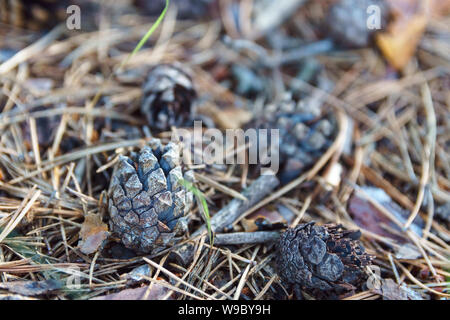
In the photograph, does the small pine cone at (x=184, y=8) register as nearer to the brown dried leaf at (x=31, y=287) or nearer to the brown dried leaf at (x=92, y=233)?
the brown dried leaf at (x=92, y=233)

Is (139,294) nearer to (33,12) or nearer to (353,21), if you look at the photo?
(33,12)

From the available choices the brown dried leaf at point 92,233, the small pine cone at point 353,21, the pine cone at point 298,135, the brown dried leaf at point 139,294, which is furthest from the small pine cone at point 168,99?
the small pine cone at point 353,21

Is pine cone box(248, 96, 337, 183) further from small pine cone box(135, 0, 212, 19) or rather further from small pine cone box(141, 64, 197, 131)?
small pine cone box(135, 0, 212, 19)

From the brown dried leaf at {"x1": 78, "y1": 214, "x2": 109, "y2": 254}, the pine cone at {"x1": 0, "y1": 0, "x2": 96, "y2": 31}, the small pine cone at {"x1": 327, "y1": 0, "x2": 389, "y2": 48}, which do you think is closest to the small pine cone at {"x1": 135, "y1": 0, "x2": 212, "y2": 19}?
the pine cone at {"x1": 0, "y1": 0, "x2": 96, "y2": 31}

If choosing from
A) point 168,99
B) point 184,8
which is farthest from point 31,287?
point 184,8

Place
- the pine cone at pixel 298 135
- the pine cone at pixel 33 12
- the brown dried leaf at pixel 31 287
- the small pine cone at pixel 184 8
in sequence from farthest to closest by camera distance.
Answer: the small pine cone at pixel 184 8, the pine cone at pixel 33 12, the pine cone at pixel 298 135, the brown dried leaf at pixel 31 287

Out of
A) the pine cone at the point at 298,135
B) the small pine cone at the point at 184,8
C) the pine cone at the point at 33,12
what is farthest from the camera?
the small pine cone at the point at 184,8

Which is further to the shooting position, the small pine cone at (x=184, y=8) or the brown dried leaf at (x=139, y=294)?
the small pine cone at (x=184, y=8)
